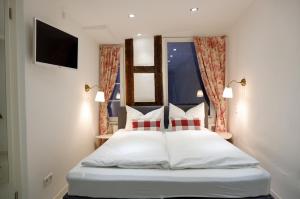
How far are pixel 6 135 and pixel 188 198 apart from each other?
175 centimetres

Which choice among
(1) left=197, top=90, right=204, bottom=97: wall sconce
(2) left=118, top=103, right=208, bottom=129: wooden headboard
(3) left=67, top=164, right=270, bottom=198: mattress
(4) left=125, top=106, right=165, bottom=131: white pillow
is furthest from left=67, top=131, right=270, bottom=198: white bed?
(1) left=197, top=90, right=204, bottom=97: wall sconce

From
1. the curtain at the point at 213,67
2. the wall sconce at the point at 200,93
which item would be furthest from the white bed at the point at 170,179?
the wall sconce at the point at 200,93

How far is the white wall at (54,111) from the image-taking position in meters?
2.35

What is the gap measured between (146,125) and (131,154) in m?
1.61

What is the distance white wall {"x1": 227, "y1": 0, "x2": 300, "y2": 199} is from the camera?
2.20 metres

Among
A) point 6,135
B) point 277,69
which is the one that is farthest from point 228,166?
point 6,135

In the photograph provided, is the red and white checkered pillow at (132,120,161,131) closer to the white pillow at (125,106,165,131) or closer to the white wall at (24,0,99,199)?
the white pillow at (125,106,165,131)

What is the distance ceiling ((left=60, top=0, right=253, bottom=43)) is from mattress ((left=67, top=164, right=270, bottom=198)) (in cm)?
201

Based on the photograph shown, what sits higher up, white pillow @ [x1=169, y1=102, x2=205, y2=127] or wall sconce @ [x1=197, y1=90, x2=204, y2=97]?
wall sconce @ [x1=197, y1=90, x2=204, y2=97]

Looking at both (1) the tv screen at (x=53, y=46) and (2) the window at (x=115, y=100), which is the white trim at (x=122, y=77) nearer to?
A: (2) the window at (x=115, y=100)

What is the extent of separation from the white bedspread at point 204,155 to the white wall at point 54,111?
53.5 inches

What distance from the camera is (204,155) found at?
2.38 meters

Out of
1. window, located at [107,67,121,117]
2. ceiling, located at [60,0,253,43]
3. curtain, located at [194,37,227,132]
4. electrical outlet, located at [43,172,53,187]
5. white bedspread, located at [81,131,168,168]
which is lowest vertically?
electrical outlet, located at [43,172,53,187]

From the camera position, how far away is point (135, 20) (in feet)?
11.9
